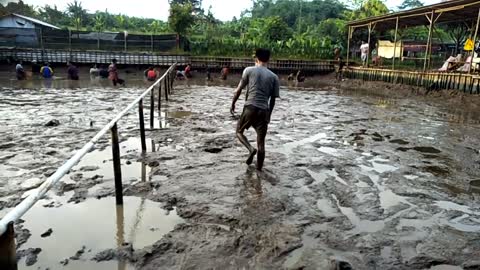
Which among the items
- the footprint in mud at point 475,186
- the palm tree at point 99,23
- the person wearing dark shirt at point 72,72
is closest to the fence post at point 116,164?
the footprint in mud at point 475,186

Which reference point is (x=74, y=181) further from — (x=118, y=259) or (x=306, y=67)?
(x=306, y=67)

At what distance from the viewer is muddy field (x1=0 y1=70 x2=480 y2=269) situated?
364 cm

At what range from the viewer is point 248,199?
4.96m

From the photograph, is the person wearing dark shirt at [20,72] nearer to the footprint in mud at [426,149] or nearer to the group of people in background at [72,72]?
the group of people in background at [72,72]

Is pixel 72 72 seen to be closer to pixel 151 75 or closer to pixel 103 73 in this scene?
pixel 103 73

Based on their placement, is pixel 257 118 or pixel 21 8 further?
pixel 21 8

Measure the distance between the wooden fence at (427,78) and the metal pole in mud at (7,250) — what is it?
57.5ft

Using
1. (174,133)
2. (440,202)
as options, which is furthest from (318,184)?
(174,133)

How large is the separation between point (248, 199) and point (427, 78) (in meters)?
17.2

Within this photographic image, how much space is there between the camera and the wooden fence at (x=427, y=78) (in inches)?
633

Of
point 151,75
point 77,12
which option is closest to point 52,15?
point 77,12

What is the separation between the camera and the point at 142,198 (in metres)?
4.96

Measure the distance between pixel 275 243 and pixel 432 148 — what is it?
18.9 ft

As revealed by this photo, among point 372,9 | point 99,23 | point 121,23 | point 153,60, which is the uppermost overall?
point 372,9
